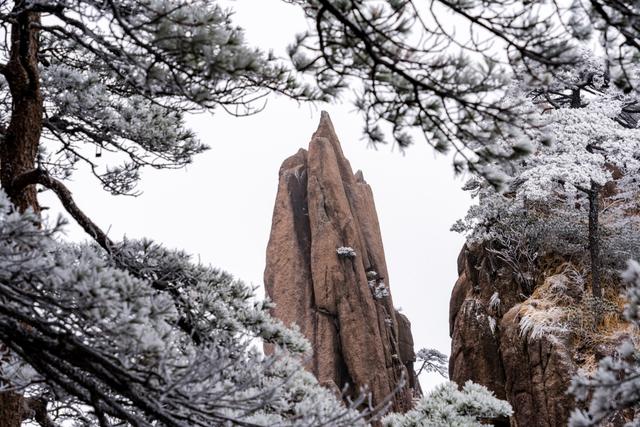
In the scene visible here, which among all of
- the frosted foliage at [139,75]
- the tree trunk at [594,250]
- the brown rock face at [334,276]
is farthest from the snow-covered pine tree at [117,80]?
the brown rock face at [334,276]

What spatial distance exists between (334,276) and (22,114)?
16.1 meters

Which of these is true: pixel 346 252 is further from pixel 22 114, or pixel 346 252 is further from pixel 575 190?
pixel 22 114

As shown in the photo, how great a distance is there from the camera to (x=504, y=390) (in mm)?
14148

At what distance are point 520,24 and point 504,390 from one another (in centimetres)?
1282

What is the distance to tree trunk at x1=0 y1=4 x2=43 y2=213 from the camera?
493cm

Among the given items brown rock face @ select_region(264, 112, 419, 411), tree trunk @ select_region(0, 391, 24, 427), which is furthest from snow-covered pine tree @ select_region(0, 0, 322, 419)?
brown rock face @ select_region(264, 112, 419, 411)

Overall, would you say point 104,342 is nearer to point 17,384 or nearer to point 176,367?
point 176,367

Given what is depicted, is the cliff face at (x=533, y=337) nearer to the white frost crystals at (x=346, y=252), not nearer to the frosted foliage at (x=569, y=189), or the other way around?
the frosted foliage at (x=569, y=189)

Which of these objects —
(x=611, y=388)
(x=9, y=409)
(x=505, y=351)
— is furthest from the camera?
(x=505, y=351)

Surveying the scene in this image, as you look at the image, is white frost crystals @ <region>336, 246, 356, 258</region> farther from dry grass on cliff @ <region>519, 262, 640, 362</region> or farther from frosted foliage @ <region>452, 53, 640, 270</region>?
dry grass on cliff @ <region>519, 262, 640, 362</region>

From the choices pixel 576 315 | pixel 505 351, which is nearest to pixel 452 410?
pixel 576 315

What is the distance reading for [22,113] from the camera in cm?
501

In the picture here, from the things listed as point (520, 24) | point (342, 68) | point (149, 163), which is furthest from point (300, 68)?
point (149, 163)

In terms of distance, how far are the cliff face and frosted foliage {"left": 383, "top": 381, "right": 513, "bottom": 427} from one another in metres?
5.15
